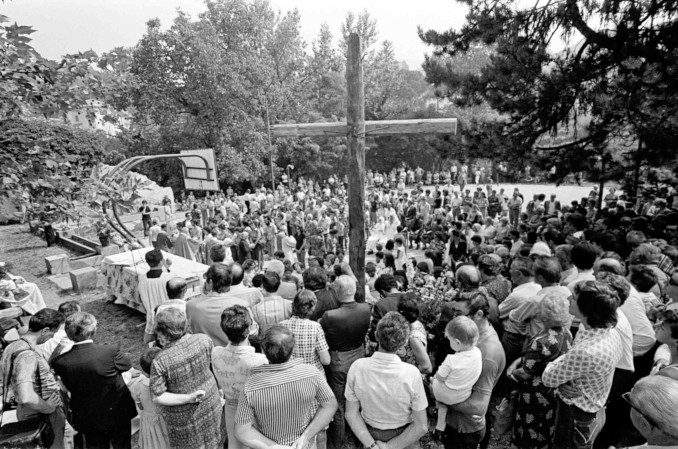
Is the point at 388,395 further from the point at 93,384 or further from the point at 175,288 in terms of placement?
the point at 175,288

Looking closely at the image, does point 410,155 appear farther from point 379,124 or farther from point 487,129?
point 379,124

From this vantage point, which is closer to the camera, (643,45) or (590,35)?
(643,45)

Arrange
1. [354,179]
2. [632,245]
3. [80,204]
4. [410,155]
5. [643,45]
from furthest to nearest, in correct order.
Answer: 1. [410,155]
2. [643,45]
3. [632,245]
4. [354,179]
5. [80,204]

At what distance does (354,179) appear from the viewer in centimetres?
478

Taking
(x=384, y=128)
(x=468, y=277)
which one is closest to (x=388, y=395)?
(x=468, y=277)

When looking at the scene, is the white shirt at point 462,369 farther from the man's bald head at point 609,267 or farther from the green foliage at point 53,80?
the green foliage at point 53,80

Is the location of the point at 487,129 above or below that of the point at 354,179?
above

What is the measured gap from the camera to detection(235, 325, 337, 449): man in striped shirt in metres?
2.34

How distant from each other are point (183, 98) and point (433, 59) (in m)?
Result: 21.3

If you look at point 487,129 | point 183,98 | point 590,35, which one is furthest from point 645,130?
point 183,98

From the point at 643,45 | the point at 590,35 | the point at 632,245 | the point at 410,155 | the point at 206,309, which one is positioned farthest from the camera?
the point at 410,155

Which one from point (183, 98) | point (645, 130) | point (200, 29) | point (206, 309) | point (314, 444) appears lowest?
point (314, 444)

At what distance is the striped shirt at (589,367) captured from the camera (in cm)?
247

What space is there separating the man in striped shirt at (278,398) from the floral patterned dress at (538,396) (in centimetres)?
142
